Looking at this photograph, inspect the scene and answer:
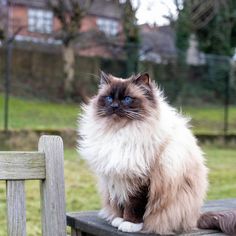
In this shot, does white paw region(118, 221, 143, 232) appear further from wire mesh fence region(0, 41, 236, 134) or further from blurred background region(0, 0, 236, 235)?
wire mesh fence region(0, 41, 236, 134)

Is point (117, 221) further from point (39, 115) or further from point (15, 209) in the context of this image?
point (39, 115)

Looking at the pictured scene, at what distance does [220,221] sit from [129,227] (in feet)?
1.42

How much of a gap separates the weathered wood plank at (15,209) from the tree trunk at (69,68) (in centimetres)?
1308

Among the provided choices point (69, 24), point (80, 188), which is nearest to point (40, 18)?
point (69, 24)

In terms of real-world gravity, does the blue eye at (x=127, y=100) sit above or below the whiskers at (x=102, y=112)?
above

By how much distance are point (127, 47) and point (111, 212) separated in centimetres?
1086

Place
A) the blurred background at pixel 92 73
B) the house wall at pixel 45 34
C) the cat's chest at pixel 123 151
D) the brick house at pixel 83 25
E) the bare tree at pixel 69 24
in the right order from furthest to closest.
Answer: the brick house at pixel 83 25
the house wall at pixel 45 34
the bare tree at pixel 69 24
the blurred background at pixel 92 73
the cat's chest at pixel 123 151

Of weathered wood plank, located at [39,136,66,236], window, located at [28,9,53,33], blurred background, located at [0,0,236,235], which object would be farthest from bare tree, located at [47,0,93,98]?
weathered wood plank, located at [39,136,66,236]

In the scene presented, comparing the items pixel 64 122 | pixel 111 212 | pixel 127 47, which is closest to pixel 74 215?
pixel 111 212

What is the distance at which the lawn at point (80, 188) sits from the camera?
485 cm

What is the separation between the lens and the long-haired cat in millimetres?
2264

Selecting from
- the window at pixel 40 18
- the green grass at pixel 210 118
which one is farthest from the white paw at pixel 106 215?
the window at pixel 40 18

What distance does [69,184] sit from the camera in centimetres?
647

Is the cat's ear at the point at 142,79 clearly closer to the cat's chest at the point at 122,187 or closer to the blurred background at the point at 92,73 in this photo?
the cat's chest at the point at 122,187
